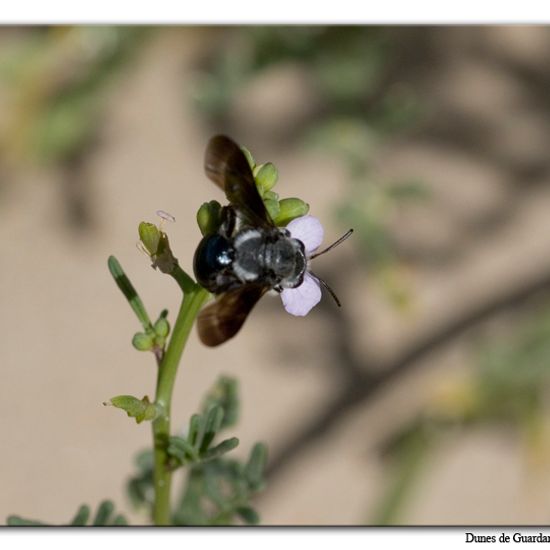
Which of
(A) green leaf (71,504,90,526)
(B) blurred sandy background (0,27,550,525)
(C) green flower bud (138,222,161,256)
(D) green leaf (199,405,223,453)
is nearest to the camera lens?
(C) green flower bud (138,222,161,256)

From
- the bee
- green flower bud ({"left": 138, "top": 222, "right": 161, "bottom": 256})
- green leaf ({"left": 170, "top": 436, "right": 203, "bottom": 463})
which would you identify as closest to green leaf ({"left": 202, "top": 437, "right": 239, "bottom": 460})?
green leaf ({"left": 170, "top": 436, "right": 203, "bottom": 463})

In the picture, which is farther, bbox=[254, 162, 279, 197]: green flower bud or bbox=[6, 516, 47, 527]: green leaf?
bbox=[6, 516, 47, 527]: green leaf

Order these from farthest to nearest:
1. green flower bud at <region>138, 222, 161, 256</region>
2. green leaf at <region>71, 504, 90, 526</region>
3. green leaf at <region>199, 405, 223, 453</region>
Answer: green leaf at <region>71, 504, 90, 526</region>
green leaf at <region>199, 405, 223, 453</region>
green flower bud at <region>138, 222, 161, 256</region>

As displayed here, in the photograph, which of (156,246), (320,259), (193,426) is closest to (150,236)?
(156,246)

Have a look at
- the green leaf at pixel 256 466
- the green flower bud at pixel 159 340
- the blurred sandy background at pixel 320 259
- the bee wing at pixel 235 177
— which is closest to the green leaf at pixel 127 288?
the green flower bud at pixel 159 340

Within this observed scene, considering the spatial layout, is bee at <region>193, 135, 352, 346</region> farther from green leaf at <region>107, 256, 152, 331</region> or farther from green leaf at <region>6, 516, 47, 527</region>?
green leaf at <region>6, 516, 47, 527</region>

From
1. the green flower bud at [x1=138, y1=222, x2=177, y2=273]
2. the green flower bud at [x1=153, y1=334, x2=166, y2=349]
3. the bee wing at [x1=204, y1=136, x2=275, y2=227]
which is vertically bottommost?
the green flower bud at [x1=153, y1=334, x2=166, y2=349]

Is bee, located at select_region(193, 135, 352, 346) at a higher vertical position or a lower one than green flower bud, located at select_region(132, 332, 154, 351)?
higher
